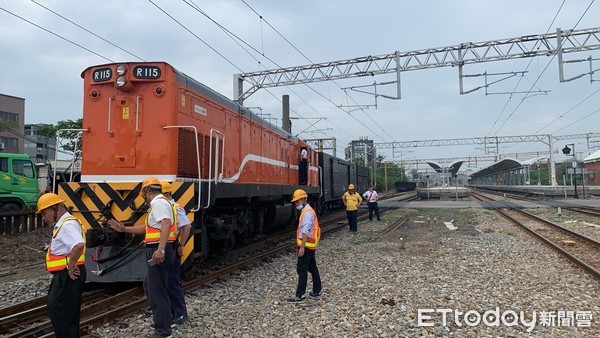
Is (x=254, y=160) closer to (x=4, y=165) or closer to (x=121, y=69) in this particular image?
(x=121, y=69)

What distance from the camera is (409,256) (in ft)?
29.6

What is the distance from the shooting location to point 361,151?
58.2 meters

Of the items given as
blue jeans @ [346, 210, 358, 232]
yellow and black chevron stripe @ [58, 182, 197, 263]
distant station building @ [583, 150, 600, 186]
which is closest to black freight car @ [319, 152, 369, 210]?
blue jeans @ [346, 210, 358, 232]

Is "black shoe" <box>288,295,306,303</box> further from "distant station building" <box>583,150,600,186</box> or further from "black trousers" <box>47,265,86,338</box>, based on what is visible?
"distant station building" <box>583,150,600,186</box>

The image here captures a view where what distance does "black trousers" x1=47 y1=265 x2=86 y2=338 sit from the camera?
3516 millimetres

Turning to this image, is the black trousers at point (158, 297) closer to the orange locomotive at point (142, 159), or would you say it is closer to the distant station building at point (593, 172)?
the orange locomotive at point (142, 159)

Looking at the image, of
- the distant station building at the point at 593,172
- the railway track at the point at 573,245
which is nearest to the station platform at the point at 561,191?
the distant station building at the point at 593,172

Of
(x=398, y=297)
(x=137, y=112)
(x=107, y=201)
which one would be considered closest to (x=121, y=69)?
(x=137, y=112)

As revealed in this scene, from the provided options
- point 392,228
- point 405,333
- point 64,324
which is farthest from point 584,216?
point 64,324

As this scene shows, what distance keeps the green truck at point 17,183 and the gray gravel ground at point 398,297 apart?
8690 mm

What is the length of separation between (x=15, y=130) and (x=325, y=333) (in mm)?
45812

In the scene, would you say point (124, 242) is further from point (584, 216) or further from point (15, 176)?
Answer: point (584, 216)

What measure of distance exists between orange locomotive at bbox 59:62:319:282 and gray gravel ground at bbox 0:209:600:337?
1.03 metres

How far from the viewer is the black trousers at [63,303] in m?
3.52
